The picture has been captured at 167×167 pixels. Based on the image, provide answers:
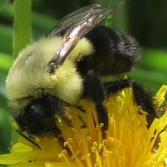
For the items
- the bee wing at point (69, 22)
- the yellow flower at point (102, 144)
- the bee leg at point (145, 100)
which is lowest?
the yellow flower at point (102, 144)

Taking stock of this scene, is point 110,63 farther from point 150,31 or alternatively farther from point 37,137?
point 150,31

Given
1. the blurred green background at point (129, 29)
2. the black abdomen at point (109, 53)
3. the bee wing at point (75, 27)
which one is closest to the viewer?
the bee wing at point (75, 27)

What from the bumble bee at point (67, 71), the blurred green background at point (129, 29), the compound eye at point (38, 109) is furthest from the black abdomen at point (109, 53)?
the blurred green background at point (129, 29)

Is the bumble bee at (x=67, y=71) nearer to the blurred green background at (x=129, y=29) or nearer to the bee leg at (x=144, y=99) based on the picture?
the bee leg at (x=144, y=99)

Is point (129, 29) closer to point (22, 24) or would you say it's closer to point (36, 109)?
Answer: point (22, 24)

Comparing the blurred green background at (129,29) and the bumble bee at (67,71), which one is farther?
the blurred green background at (129,29)

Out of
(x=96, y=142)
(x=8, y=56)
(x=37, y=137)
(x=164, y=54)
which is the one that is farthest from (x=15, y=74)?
(x=164, y=54)

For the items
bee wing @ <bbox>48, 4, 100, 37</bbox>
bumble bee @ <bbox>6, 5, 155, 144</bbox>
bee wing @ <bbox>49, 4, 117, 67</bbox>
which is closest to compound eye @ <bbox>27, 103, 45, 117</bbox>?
bumble bee @ <bbox>6, 5, 155, 144</bbox>
